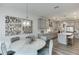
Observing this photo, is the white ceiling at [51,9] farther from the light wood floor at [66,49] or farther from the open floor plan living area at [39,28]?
the light wood floor at [66,49]

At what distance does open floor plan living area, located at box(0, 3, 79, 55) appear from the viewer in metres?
2.16

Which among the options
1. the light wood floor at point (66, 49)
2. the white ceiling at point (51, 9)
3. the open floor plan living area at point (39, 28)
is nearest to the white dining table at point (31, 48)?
the open floor plan living area at point (39, 28)

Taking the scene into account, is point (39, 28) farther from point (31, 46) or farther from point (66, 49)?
point (66, 49)

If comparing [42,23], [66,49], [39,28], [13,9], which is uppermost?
[13,9]

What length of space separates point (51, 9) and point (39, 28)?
48 cm

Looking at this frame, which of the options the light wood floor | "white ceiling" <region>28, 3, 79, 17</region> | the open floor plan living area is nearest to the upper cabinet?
the open floor plan living area

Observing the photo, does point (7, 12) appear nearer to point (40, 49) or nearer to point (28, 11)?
point (28, 11)

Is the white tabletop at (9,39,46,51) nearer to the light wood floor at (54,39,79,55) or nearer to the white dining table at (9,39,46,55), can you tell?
the white dining table at (9,39,46,55)

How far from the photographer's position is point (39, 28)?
226 centimetres

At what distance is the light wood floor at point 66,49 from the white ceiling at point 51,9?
2.05 feet

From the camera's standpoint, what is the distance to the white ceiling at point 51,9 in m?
2.17

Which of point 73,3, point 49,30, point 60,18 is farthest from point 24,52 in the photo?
point 73,3

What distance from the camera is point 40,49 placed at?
226cm

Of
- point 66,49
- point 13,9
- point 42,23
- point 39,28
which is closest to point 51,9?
point 42,23
